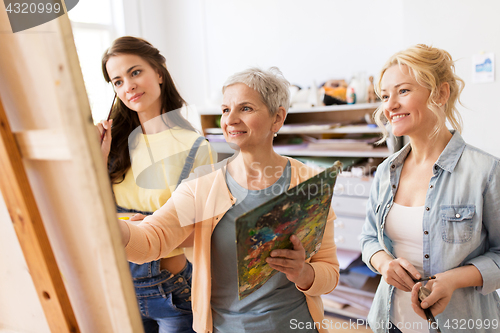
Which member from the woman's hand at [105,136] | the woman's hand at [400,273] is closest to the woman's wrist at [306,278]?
the woman's hand at [400,273]

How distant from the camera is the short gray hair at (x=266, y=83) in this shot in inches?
35.4

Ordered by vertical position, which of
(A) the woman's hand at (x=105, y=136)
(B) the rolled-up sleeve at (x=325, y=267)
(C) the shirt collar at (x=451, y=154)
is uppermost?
(A) the woman's hand at (x=105, y=136)

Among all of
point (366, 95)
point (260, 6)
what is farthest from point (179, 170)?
point (260, 6)

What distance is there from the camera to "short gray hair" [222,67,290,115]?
0.90 m

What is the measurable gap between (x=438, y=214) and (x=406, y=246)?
0.15 meters

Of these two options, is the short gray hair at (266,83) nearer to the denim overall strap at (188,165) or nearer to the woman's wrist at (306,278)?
the denim overall strap at (188,165)

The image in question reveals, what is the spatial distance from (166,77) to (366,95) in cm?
157

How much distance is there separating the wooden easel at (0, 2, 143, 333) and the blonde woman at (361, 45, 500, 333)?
32.6 inches

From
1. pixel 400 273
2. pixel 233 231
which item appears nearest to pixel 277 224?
pixel 233 231

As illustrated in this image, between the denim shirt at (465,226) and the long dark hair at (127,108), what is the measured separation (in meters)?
0.78

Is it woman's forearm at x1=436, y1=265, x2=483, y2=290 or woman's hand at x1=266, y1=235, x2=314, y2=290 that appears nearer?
woman's hand at x1=266, y1=235, x2=314, y2=290

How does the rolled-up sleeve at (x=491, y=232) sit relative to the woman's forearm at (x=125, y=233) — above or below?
below

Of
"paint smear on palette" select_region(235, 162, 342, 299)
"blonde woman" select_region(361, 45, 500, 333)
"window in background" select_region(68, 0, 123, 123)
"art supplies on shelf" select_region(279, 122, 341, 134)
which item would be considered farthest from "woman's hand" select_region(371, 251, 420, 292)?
"window in background" select_region(68, 0, 123, 123)

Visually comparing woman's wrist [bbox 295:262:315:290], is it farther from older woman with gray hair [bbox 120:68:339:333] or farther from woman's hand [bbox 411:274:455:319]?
woman's hand [bbox 411:274:455:319]
